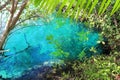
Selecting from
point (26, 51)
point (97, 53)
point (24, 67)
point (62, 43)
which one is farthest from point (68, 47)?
point (26, 51)

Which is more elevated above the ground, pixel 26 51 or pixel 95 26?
pixel 95 26

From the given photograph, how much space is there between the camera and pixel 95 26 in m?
8.77

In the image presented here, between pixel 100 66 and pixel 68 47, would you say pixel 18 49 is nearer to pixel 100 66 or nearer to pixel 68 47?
pixel 68 47

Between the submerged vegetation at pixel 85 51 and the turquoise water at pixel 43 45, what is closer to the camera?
the submerged vegetation at pixel 85 51

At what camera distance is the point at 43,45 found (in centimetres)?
912

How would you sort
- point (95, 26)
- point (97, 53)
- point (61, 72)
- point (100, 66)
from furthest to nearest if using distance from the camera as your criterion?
point (95, 26) < point (97, 53) < point (61, 72) < point (100, 66)

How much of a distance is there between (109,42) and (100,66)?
1298mm

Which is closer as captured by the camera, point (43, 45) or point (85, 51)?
point (85, 51)

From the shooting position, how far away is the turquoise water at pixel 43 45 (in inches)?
297

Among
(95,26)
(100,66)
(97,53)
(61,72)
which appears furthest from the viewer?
(95,26)

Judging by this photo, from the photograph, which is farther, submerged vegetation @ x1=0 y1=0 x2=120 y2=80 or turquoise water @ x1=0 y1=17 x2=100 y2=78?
turquoise water @ x1=0 y1=17 x2=100 y2=78

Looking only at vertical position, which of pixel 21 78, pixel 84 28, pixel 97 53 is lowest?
pixel 21 78

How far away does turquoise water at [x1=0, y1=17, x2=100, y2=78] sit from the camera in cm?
755

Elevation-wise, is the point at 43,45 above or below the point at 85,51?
above
